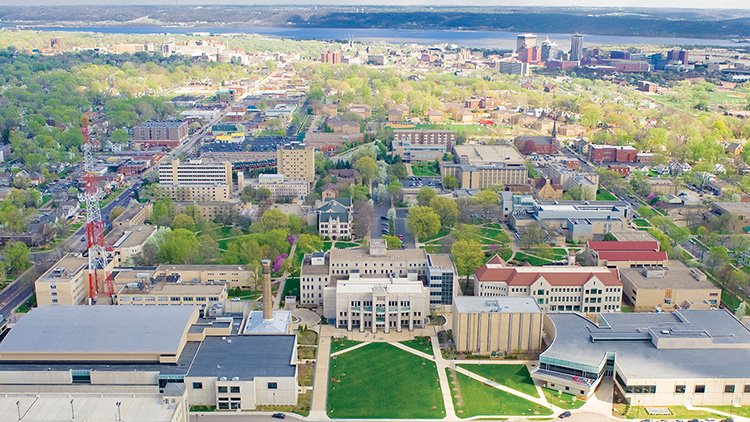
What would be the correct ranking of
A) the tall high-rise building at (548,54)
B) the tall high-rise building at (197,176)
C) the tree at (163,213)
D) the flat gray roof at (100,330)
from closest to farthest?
the flat gray roof at (100,330) < the tree at (163,213) < the tall high-rise building at (197,176) < the tall high-rise building at (548,54)

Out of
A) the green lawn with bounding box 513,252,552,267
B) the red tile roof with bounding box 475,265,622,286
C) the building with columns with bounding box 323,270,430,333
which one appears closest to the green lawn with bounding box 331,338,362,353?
the building with columns with bounding box 323,270,430,333

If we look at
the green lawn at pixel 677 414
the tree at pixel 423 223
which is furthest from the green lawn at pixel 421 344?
the tree at pixel 423 223

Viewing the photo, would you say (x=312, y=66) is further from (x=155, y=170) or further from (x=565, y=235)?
(x=565, y=235)

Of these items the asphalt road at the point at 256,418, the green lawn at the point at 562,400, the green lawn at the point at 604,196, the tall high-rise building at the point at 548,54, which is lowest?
the asphalt road at the point at 256,418

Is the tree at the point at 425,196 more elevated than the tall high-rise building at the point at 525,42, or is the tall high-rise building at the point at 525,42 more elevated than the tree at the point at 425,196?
the tall high-rise building at the point at 525,42

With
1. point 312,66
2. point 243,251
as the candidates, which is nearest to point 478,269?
point 243,251

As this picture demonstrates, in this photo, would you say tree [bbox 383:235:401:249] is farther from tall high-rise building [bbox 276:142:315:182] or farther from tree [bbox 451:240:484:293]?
tall high-rise building [bbox 276:142:315:182]

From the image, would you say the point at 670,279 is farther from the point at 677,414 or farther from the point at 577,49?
the point at 577,49

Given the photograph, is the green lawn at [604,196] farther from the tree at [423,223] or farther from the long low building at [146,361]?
the long low building at [146,361]
